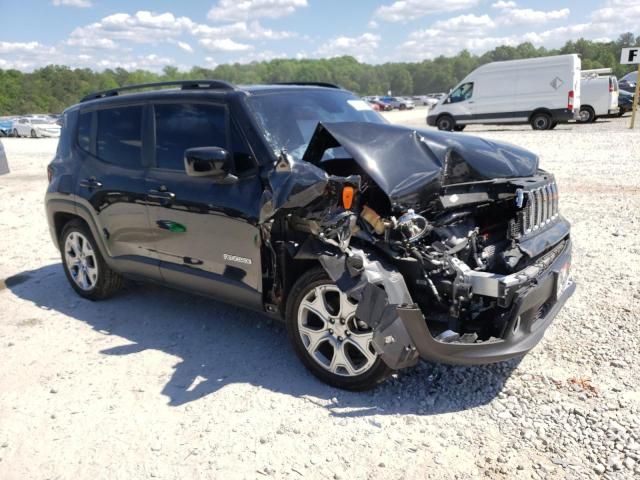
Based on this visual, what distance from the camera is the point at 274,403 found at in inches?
134

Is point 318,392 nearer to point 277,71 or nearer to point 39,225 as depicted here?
point 39,225

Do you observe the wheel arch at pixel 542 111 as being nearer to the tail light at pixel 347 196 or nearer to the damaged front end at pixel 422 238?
the damaged front end at pixel 422 238

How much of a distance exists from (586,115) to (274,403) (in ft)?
79.1

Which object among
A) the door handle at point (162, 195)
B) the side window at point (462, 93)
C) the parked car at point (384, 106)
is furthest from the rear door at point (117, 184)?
the parked car at point (384, 106)

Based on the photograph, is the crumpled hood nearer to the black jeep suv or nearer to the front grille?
the black jeep suv

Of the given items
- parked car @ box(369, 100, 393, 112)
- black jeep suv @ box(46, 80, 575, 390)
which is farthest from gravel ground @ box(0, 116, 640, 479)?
parked car @ box(369, 100, 393, 112)

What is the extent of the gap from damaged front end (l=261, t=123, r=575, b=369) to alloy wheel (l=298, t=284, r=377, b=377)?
0.69 ft

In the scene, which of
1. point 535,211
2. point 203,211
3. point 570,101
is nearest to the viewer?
point 535,211

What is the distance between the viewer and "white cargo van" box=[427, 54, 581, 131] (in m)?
20.0

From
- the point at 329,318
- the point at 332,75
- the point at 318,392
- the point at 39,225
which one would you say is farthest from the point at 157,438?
the point at 332,75

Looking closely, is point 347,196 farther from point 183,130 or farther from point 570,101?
point 570,101

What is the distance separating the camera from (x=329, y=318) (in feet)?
11.2

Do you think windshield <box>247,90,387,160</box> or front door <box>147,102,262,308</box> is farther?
windshield <box>247,90,387,160</box>

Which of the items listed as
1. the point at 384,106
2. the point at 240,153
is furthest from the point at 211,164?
the point at 384,106
